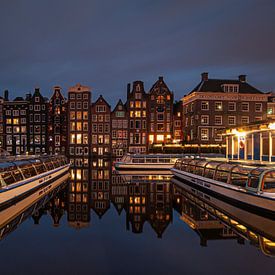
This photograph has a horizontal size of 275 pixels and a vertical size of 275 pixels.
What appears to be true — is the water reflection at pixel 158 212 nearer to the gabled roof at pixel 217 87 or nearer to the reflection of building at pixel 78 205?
the reflection of building at pixel 78 205

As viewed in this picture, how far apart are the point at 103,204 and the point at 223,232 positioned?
25.8 feet

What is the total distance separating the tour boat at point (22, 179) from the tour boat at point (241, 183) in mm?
11581

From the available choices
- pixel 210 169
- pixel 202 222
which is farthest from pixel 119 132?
pixel 202 222

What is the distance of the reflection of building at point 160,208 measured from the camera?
1254 cm

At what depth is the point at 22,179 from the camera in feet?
57.8

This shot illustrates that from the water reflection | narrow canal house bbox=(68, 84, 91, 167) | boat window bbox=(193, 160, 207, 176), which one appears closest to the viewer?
the water reflection

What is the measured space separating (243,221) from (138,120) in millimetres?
55341

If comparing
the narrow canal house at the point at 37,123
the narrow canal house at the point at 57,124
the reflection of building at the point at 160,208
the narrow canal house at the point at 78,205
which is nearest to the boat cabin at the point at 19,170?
the narrow canal house at the point at 78,205

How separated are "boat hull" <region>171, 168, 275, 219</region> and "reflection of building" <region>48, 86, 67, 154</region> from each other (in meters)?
54.1

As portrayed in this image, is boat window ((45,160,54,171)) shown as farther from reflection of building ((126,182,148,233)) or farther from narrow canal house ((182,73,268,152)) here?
narrow canal house ((182,73,268,152))

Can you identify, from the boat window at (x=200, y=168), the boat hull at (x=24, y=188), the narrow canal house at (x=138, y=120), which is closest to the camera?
the boat hull at (x=24, y=188)

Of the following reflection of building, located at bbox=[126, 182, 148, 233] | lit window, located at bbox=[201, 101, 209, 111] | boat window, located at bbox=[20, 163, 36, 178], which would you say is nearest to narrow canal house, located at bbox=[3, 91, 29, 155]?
lit window, located at bbox=[201, 101, 209, 111]

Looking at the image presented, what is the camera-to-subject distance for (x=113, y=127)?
67.1 m

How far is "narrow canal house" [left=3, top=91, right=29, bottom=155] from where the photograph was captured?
73188 mm
